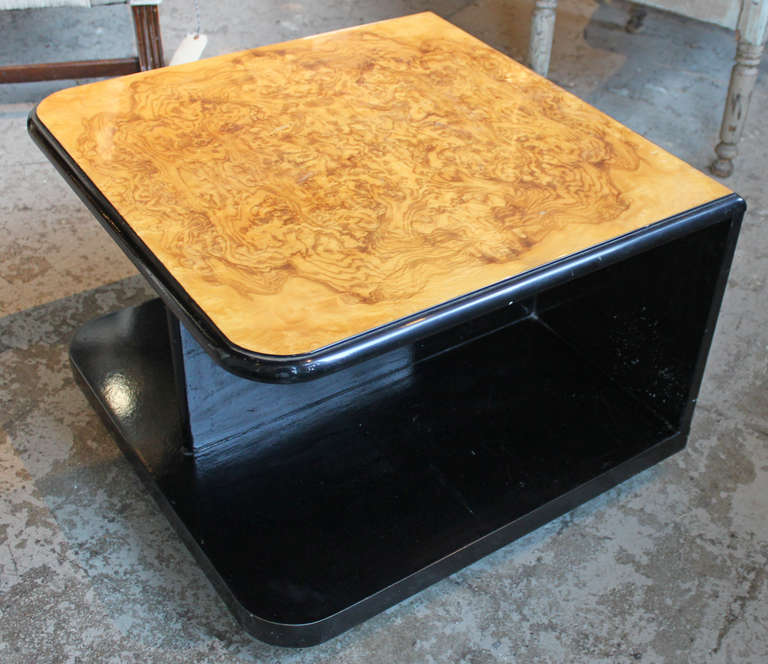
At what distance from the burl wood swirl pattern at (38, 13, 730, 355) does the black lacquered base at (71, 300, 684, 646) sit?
13.8 inches

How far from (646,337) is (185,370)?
0.66m

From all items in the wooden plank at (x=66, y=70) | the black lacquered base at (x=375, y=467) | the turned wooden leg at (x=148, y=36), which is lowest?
the black lacquered base at (x=375, y=467)

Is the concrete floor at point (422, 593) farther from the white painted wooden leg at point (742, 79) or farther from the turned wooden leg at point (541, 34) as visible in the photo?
the turned wooden leg at point (541, 34)

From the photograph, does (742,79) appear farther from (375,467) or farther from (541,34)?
(375,467)

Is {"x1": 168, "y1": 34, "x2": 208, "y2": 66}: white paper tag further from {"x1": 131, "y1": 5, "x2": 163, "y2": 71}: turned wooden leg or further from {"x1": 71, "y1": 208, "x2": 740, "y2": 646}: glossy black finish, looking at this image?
{"x1": 71, "y1": 208, "x2": 740, "y2": 646}: glossy black finish

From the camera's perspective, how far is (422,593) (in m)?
1.24

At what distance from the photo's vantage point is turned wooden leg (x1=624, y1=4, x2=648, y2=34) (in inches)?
105

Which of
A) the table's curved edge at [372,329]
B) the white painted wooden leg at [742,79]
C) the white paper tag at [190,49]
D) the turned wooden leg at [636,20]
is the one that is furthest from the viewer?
the turned wooden leg at [636,20]

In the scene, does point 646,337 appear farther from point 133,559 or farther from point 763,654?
point 133,559

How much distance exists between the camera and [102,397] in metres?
1.41

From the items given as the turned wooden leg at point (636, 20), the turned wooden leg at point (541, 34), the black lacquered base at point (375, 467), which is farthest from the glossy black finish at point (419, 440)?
the turned wooden leg at point (636, 20)

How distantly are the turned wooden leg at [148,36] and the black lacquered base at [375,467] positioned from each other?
0.82 meters

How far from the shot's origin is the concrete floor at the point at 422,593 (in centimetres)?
117

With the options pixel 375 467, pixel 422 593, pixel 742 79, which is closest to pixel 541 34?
pixel 742 79
